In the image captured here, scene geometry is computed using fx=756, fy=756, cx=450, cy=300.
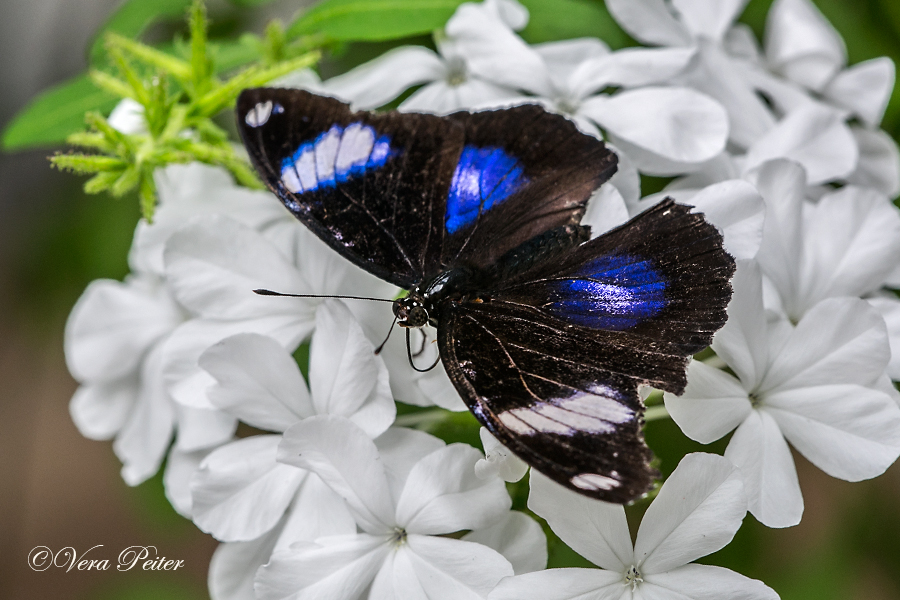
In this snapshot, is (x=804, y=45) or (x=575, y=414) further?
(x=804, y=45)

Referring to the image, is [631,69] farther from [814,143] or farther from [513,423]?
[513,423]

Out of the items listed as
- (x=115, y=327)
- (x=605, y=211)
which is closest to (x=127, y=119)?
(x=115, y=327)

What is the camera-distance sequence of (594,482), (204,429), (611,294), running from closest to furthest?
(594,482), (611,294), (204,429)

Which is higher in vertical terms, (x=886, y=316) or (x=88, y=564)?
(x=886, y=316)

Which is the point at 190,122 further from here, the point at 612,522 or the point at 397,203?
the point at 612,522

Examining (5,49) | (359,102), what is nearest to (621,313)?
(359,102)

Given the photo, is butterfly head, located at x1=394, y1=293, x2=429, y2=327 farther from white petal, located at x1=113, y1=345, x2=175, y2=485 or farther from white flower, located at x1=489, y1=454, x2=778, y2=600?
white petal, located at x1=113, y1=345, x2=175, y2=485

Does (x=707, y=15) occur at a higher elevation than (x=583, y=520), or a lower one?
higher

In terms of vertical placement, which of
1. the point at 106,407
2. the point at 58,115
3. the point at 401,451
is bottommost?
the point at 106,407
